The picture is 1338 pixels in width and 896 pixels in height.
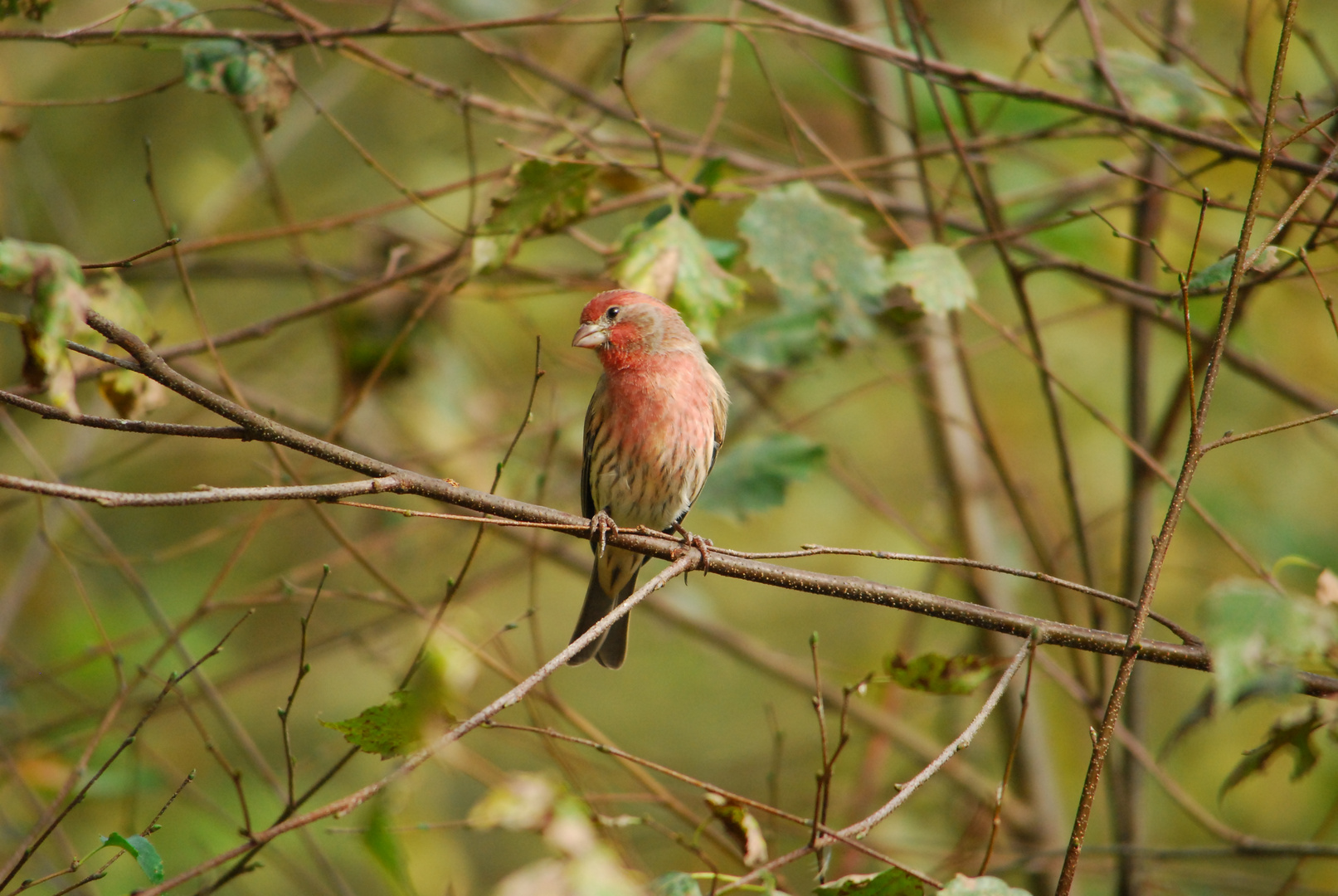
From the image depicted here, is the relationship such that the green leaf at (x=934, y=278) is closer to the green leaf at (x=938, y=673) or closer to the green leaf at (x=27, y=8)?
the green leaf at (x=938, y=673)

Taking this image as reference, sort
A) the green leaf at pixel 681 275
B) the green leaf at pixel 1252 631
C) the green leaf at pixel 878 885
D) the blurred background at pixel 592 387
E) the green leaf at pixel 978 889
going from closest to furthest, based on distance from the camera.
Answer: the green leaf at pixel 1252 631, the green leaf at pixel 978 889, the green leaf at pixel 878 885, the green leaf at pixel 681 275, the blurred background at pixel 592 387

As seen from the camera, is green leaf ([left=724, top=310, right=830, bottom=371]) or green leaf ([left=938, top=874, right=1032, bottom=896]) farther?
green leaf ([left=724, top=310, right=830, bottom=371])

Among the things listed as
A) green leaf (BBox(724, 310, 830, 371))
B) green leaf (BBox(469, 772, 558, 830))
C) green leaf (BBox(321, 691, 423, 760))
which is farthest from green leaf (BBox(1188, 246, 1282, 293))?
green leaf (BBox(321, 691, 423, 760))

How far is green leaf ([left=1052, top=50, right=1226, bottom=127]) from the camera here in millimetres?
3891

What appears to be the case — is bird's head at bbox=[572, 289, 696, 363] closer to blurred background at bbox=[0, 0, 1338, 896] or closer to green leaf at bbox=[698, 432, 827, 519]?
blurred background at bbox=[0, 0, 1338, 896]

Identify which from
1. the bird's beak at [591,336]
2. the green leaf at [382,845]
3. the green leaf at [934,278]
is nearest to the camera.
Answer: the green leaf at [382,845]

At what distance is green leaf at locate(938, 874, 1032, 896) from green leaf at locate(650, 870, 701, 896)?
0.51 meters

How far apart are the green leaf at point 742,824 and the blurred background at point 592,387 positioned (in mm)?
212

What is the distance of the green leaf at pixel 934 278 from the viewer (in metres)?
3.86

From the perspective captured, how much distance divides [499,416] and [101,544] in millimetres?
2781

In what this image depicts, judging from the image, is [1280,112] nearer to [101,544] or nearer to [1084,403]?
[1084,403]

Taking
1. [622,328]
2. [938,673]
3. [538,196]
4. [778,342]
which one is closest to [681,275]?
[538,196]

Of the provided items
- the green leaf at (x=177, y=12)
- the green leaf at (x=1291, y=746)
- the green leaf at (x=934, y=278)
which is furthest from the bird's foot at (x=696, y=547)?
the green leaf at (x=177, y=12)

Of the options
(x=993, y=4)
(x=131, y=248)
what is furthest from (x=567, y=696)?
(x=993, y=4)
